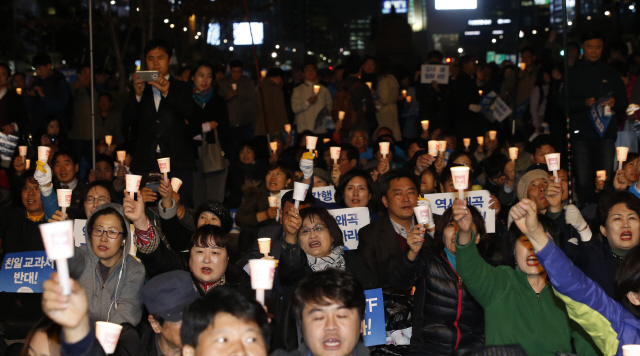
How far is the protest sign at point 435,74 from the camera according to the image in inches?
510

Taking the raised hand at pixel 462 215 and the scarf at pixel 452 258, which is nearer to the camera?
the raised hand at pixel 462 215

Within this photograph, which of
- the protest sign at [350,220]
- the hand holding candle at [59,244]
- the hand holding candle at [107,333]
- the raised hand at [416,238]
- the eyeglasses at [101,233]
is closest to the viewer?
the hand holding candle at [59,244]

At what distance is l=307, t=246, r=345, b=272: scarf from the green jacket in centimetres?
129

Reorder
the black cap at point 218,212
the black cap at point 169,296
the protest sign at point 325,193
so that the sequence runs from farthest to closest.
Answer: the protest sign at point 325,193
the black cap at point 218,212
the black cap at point 169,296

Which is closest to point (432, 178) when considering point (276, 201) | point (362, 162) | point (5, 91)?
point (276, 201)

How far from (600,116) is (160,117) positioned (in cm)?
466

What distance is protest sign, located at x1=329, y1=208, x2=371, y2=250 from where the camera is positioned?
6535 millimetres

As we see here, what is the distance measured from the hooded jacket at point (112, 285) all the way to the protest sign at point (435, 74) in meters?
8.75

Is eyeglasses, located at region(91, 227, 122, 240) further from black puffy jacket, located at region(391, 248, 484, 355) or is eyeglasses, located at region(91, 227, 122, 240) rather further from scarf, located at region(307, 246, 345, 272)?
black puffy jacket, located at region(391, 248, 484, 355)

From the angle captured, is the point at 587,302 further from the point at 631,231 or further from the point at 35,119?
the point at 35,119

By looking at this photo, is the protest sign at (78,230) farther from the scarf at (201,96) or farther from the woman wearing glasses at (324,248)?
the woman wearing glasses at (324,248)

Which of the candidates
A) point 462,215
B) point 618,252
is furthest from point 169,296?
point 618,252

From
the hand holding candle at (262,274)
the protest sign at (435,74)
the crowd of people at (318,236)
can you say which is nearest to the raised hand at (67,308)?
the crowd of people at (318,236)

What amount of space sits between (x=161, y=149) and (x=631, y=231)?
4129 mm
